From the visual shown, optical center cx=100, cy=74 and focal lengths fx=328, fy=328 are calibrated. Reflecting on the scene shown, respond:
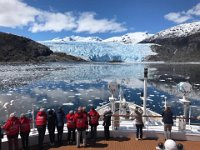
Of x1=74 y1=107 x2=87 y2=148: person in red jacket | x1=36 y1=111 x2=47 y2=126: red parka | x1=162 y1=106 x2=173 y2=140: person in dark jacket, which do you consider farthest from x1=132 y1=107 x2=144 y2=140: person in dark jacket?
x1=36 y1=111 x2=47 y2=126: red parka

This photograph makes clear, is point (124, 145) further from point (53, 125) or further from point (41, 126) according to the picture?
point (41, 126)

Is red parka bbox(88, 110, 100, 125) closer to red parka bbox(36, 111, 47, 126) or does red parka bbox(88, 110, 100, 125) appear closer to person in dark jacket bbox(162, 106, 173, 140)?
red parka bbox(36, 111, 47, 126)

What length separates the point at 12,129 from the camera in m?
10.7

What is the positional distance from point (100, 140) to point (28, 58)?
191 meters

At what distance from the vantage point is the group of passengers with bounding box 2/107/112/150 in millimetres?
10828

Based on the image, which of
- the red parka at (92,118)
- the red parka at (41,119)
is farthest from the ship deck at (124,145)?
the red parka at (41,119)

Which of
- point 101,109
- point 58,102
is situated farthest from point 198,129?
point 58,102

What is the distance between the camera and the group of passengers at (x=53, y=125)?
10.8 meters

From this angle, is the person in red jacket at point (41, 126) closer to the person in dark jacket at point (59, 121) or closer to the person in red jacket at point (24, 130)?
the person in red jacket at point (24, 130)

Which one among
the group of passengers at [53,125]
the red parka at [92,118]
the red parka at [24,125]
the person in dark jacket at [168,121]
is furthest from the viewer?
the red parka at [92,118]

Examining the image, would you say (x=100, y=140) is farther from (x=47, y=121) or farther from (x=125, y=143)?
(x=47, y=121)

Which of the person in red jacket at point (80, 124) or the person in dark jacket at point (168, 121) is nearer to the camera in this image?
the person in red jacket at point (80, 124)

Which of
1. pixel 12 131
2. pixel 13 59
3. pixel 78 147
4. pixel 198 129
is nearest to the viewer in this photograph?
pixel 12 131

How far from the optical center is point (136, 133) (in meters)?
13.0
